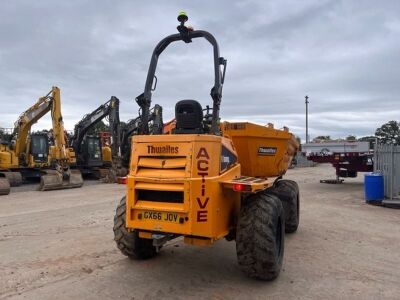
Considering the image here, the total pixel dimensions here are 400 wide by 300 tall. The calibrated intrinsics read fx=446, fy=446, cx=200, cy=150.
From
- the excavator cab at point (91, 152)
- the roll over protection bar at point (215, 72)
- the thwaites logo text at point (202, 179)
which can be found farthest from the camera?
the excavator cab at point (91, 152)

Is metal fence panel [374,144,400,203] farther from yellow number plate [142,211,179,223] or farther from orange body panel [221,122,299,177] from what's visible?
yellow number plate [142,211,179,223]

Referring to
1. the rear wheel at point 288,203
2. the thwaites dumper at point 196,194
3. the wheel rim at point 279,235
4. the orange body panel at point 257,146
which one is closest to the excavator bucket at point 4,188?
the rear wheel at point 288,203

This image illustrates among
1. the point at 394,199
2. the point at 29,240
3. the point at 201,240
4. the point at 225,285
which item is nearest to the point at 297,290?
the point at 225,285

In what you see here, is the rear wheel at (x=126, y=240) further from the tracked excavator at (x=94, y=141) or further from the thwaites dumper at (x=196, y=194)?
the tracked excavator at (x=94, y=141)

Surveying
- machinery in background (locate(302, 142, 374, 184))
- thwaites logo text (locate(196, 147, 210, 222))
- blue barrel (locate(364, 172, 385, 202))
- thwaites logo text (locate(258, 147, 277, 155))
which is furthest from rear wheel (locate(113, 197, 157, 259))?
machinery in background (locate(302, 142, 374, 184))

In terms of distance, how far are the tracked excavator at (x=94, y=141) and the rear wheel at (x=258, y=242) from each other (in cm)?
1996

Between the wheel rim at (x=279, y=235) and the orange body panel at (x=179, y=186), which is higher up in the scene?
the orange body panel at (x=179, y=186)

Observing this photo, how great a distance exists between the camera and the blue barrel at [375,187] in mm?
13883

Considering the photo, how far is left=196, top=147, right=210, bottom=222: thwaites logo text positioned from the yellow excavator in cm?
1583

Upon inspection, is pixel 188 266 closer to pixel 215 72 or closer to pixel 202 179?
pixel 202 179

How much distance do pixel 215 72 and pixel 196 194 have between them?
1.81 m

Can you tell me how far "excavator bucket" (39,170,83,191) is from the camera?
19.6 m

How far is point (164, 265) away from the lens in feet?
21.2

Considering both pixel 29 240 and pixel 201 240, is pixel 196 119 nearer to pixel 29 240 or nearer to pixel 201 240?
pixel 201 240
